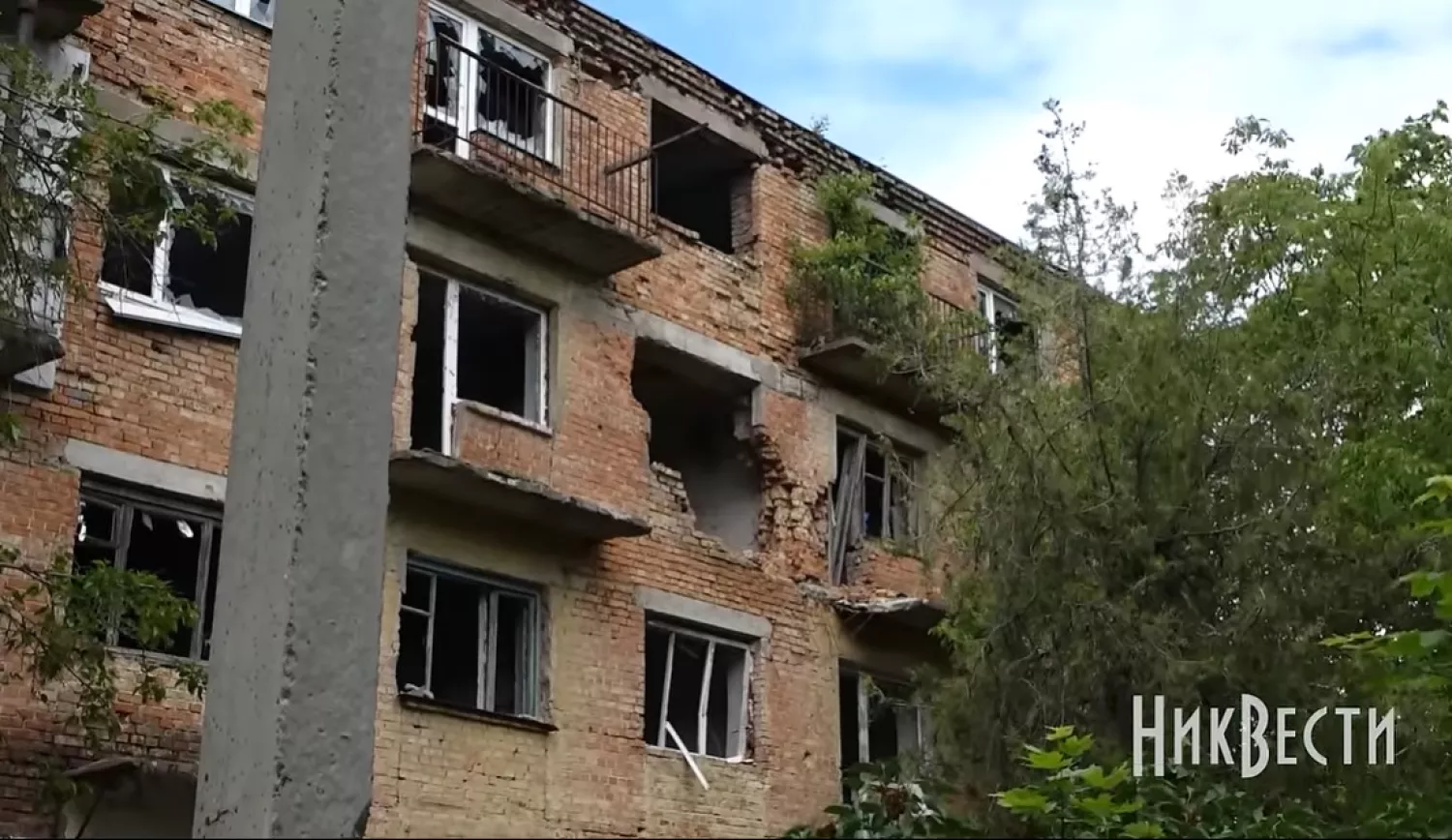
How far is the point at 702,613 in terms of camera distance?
14.5 metres

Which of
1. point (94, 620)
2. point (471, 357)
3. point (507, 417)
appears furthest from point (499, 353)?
point (94, 620)

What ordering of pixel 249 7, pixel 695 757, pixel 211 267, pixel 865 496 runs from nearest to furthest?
pixel 211 267 < pixel 249 7 < pixel 695 757 < pixel 865 496

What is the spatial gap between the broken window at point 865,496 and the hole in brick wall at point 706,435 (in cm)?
101

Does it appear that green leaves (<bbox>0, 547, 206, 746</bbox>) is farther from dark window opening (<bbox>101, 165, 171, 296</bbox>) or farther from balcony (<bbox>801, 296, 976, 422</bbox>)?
balcony (<bbox>801, 296, 976, 422</bbox>)

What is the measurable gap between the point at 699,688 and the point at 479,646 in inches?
123

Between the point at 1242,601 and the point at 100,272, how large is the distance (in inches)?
318

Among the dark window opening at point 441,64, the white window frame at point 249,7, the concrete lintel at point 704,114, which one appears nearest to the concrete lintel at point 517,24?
the dark window opening at point 441,64

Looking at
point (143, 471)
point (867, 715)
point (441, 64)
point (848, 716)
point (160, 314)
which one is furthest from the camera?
point (848, 716)

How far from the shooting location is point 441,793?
1186 centimetres

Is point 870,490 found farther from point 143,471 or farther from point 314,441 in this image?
point 314,441

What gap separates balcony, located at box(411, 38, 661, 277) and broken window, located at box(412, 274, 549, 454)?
23.9 inches

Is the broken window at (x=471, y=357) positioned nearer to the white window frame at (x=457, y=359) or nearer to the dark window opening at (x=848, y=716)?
the white window frame at (x=457, y=359)

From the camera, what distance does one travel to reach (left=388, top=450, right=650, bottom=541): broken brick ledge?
11828 mm

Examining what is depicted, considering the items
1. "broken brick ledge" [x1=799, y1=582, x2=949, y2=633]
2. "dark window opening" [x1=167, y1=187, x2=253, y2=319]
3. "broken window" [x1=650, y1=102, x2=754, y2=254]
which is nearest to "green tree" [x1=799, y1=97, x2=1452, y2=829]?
"broken brick ledge" [x1=799, y1=582, x2=949, y2=633]
